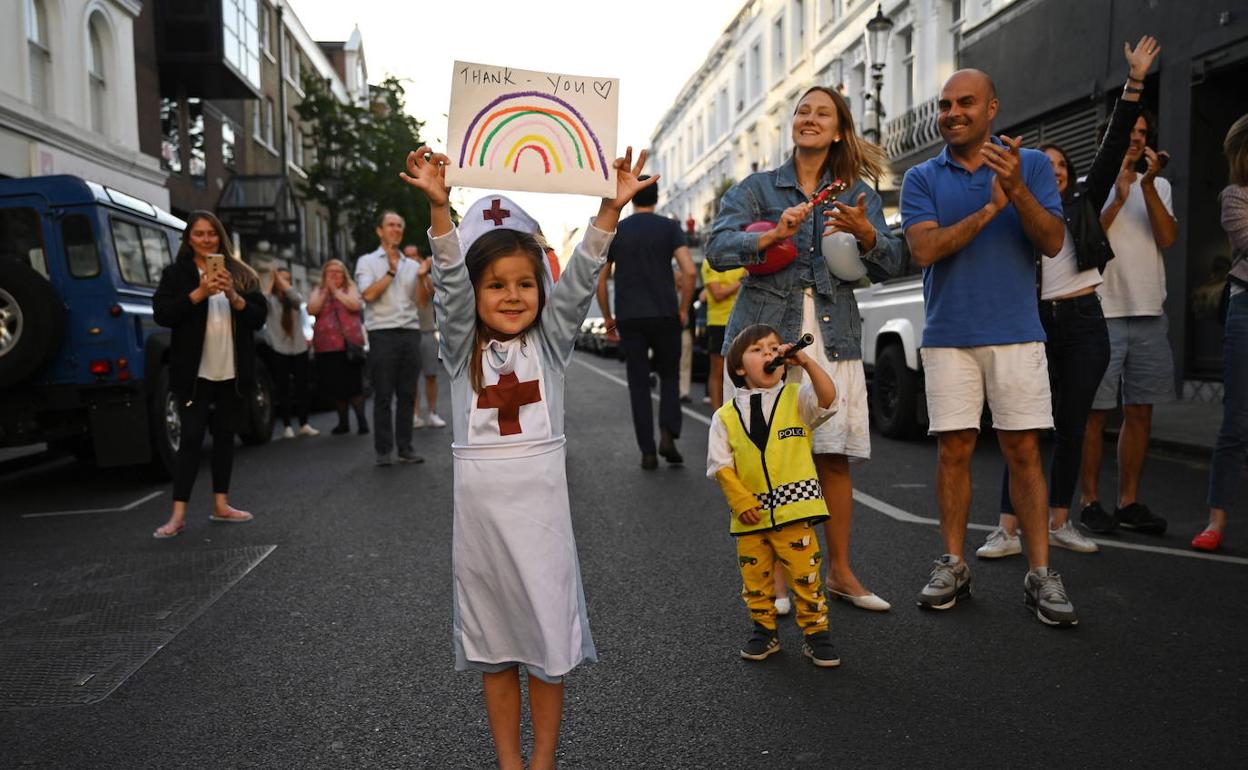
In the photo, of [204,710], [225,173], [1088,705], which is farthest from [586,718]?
[225,173]

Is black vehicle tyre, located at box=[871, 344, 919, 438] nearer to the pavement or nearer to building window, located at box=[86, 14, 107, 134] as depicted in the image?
the pavement

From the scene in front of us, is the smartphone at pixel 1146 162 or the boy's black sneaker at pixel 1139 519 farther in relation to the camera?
the boy's black sneaker at pixel 1139 519

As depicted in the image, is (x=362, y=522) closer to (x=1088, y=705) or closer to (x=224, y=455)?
(x=224, y=455)

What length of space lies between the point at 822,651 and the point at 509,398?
5.21 ft

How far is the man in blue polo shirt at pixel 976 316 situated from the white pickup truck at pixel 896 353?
4961 millimetres

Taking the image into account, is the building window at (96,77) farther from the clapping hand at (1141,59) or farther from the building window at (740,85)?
the building window at (740,85)

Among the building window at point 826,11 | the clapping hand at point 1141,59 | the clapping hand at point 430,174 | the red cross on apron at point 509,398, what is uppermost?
the building window at point 826,11

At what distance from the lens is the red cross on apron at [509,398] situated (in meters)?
2.64

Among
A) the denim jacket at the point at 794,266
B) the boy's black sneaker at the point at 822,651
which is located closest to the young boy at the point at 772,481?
the boy's black sneaker at the point at 822,651

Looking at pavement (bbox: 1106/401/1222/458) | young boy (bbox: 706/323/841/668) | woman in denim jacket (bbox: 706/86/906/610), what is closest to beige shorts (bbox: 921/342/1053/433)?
woman in denim jacket (bbox: 706/86/906/610)

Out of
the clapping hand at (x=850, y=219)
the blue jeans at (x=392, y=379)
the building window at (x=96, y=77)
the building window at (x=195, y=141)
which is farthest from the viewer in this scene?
the building window at (x=195, y=141)

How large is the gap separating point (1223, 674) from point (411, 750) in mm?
2501

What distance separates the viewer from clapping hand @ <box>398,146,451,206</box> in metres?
2.54

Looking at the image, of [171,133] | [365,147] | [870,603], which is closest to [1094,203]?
[870,603]
